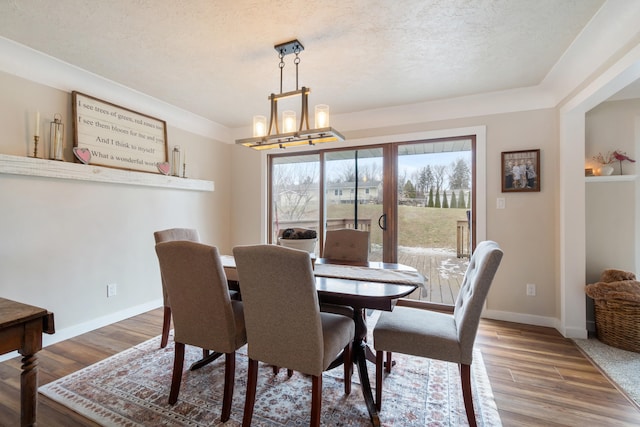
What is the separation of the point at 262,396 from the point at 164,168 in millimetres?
2749

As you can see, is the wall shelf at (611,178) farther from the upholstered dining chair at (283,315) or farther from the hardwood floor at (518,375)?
the upholstered dining chair at (283,315)

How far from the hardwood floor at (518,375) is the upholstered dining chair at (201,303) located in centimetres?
69

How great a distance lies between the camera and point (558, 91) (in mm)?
2744

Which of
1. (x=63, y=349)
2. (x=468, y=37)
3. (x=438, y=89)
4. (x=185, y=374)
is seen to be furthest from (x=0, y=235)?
(x=438, y=89)

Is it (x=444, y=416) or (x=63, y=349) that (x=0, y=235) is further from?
(x=444, y=416)

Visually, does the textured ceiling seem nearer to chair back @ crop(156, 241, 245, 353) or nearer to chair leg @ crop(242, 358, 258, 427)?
chair back @ crop(156, 241, 245, 353)

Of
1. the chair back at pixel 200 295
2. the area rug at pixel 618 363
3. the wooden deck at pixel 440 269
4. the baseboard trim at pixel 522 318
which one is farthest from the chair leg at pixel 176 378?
the baseboard trim at pixel 522 318

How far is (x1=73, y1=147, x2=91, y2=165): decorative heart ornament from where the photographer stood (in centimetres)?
255

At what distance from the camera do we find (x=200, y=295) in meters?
1.59

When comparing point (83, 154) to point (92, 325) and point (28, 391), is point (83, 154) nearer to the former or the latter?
point (92, 325)

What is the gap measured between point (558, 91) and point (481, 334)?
246 centimetres

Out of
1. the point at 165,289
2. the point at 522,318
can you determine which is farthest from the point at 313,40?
the point at 522,318

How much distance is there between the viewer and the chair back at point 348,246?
104 inches

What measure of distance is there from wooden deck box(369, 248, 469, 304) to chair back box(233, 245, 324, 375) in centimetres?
231
